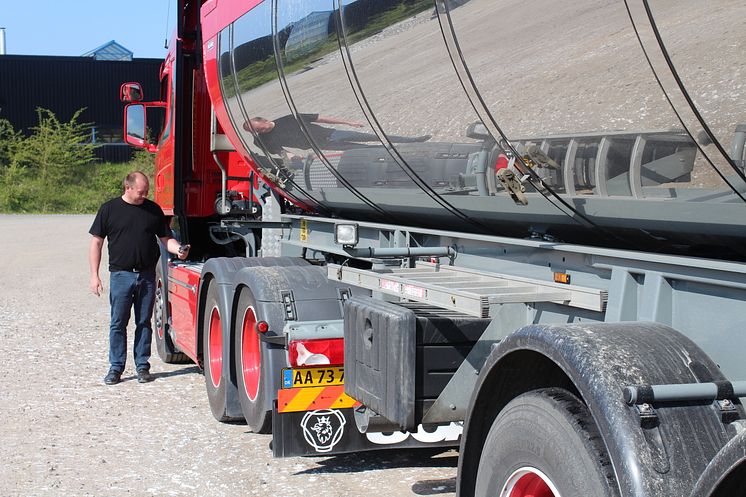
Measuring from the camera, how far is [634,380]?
267 centimetres

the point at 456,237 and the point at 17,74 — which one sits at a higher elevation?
the point at 17,74

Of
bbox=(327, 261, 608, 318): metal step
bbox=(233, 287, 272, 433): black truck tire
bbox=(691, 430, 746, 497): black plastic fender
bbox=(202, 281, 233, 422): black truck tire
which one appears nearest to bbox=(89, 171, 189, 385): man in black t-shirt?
bbox=(202, 281, 233, 422): black truck tire

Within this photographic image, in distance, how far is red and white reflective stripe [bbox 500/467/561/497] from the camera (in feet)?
9.95

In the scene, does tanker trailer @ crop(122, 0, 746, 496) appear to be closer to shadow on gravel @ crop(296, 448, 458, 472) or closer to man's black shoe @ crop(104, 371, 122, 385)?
shadow on gravel @ crop(296, 448, 458, 472)

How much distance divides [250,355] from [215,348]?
94 cm

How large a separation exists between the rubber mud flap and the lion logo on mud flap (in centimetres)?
75

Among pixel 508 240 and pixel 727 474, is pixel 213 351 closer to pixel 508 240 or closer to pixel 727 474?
pixel 508 240

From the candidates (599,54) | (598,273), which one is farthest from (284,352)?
(599,54)

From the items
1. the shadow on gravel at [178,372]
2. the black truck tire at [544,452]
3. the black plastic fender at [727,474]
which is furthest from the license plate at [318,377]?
the shadow on gravel at [178,372]

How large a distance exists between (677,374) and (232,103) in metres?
4.57

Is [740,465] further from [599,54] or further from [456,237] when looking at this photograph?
[456,237]

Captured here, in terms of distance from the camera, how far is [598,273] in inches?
132

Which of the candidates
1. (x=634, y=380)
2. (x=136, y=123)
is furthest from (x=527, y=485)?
(x=136, y=123)

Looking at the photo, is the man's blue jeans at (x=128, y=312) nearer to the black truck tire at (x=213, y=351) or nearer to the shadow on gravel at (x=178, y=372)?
the shadow on gravel at (x=178, y=372)
